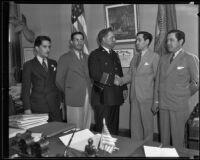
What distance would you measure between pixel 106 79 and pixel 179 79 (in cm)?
26

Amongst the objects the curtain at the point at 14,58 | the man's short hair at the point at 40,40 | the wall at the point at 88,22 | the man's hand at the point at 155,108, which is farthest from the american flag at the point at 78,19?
the man's hand at the point at 155,108

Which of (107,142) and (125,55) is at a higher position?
(125,55)

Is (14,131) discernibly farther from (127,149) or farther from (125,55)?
(125,55)

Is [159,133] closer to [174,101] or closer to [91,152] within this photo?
[174,101]

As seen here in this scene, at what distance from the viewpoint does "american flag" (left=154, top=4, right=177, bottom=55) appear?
792 mm

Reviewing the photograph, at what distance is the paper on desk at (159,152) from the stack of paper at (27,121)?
0.41m

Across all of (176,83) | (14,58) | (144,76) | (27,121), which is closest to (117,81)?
(144,76)

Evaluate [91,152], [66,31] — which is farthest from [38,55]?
[91,152]

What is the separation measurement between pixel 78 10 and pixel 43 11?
132 millimetres

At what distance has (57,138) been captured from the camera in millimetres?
731

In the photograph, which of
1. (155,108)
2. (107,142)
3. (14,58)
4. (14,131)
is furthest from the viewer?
(14,58)

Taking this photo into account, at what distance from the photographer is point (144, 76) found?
79cm
